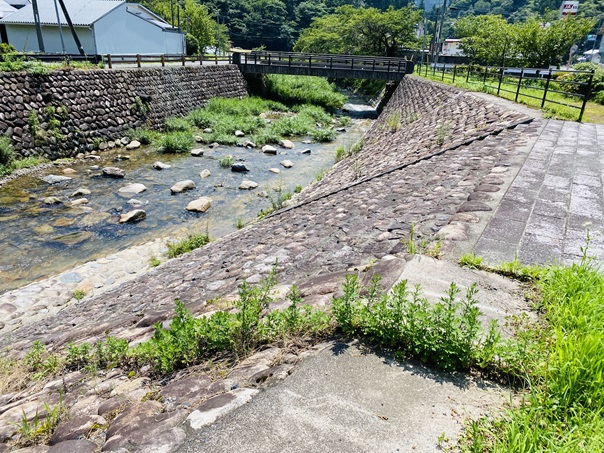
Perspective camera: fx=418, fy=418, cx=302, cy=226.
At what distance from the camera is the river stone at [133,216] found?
1152 cm

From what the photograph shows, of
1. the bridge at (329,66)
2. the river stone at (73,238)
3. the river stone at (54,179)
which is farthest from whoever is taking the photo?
the bridge at (329,66)

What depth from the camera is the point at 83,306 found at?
6.91 m

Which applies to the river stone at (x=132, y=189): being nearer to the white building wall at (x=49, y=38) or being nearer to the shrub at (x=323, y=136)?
the shrub at (x=323, y=136)

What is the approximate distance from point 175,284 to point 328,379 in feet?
13.9

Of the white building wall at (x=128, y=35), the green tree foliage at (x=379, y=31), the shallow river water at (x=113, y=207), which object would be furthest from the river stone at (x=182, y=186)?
the green tree foliage at (x=379, y=31)

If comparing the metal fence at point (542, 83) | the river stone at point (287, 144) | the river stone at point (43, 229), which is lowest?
the river stone at point (43, 229)

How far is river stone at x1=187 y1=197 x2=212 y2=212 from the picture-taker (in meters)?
12.4

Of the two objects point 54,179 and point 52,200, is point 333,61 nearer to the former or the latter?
point 54,179

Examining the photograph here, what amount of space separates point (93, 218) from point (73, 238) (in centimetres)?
→ 132

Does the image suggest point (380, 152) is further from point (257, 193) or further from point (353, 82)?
point (353, 82)

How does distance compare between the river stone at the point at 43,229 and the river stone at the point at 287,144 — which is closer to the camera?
the river stone at the point at 43,229

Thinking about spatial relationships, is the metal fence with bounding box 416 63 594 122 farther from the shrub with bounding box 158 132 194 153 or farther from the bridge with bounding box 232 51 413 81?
the shrub with bounding box 158 132 194 153

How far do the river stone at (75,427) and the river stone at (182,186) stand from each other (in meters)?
11.7

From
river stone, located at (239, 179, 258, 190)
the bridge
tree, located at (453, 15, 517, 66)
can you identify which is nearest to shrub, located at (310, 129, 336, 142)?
the bridge
